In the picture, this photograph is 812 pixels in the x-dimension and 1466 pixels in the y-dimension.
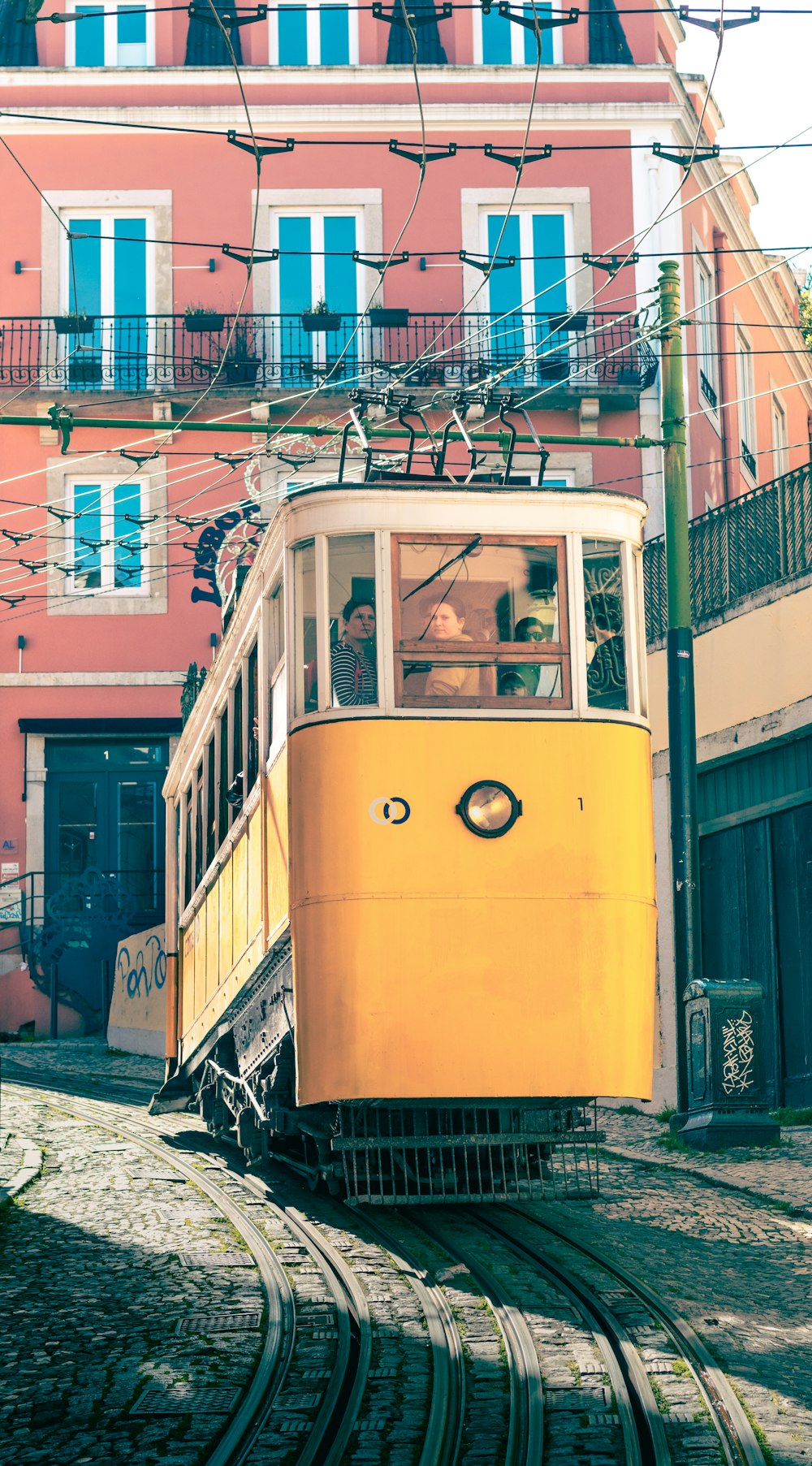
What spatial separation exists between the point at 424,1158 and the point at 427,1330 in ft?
7.18

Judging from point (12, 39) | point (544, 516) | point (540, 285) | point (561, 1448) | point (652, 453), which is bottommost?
point (561, 1448)

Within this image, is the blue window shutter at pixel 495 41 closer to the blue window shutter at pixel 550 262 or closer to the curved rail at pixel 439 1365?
the blue window shutter at pixel 550 262

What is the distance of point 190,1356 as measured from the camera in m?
8.20

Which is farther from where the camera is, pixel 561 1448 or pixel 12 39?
pixel 12 39

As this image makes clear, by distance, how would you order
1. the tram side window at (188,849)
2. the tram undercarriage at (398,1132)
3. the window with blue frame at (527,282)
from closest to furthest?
the tram undercarriage at (398,1132) → the tram side window at (188,849) → the window with blue frame at (527,282)

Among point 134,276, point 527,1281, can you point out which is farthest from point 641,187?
point 527,1281

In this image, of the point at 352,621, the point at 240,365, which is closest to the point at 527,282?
the point at 240,365

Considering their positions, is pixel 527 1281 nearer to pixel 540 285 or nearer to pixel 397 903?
pixel 397 903

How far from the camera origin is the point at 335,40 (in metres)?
28.5

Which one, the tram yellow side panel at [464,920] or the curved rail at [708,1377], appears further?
the tram yellow side panel at [464,920]

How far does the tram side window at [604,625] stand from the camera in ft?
33.1

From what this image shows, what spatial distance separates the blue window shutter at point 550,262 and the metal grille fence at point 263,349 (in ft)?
1.51

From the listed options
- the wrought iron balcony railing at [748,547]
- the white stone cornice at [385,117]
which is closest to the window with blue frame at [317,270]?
the white stone cornice at [385,117]

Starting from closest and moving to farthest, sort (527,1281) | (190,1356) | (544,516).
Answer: (190,1356), (527,1281), (544,516)
